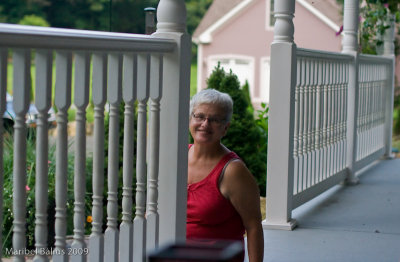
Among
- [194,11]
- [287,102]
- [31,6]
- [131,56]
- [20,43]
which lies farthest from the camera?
[194,11]

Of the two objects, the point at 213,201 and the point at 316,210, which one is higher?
the point at 213,201

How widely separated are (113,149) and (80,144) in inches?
8.5

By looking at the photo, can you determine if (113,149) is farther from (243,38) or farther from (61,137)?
(243,38)

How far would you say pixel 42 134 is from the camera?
2.59 metres

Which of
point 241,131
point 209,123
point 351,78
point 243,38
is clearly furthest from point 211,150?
point 243,38

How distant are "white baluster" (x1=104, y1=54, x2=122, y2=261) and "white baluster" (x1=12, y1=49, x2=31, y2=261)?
50cm

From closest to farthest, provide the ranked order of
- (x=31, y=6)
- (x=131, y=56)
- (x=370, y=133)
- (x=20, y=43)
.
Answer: (x=20, y=43) < (x=131, y=56) < (x=370, y=133) < (x=31, y=6)

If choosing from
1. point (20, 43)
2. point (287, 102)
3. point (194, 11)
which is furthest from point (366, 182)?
point (194, 11)

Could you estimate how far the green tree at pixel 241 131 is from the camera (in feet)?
26.8

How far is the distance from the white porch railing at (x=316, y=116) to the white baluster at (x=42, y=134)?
284 centimetres

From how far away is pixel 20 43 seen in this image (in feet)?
7.92

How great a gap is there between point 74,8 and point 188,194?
914cm

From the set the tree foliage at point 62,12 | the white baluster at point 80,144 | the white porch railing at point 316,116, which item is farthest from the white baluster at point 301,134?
the tree foliage at point 62,12

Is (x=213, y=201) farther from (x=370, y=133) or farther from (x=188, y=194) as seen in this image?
(x=370, y=133)
